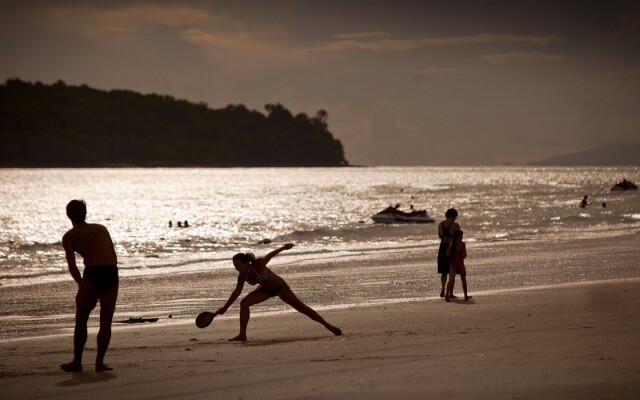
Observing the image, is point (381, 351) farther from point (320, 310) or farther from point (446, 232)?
point (446, 232)

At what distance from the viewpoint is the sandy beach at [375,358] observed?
8242mm

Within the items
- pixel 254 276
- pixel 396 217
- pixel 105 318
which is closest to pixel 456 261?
pixel 254 276

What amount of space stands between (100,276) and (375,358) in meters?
3.16

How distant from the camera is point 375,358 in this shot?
9.85 m

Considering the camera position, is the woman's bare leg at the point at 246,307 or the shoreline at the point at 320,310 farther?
the shoreline at the point at 320,310

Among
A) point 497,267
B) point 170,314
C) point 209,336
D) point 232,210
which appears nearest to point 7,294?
point 170,314

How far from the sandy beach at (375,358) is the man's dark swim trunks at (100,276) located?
3.21ft

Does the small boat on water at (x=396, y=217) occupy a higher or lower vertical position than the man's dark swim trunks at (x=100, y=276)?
lower

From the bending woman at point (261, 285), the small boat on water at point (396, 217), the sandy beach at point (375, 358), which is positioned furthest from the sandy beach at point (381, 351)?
the small boat on water at point (396, 217)

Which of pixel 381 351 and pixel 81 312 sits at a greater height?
pixel 81 312

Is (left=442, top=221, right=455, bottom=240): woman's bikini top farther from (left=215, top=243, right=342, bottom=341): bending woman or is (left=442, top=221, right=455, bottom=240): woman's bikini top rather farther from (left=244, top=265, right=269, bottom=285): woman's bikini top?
(left=244, top=265, right=269, bottom=285): woman's bikini top

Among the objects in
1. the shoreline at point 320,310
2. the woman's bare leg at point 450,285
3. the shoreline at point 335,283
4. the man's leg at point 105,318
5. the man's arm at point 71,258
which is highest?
the man's arm at point 71,258

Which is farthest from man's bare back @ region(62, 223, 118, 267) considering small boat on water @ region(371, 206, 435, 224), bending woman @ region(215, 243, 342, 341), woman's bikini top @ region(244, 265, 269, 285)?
small boat on water @ region(371, 206, 435, 224)

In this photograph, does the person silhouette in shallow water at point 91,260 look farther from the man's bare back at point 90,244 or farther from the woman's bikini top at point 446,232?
the woman's bikini top at point 446,232
